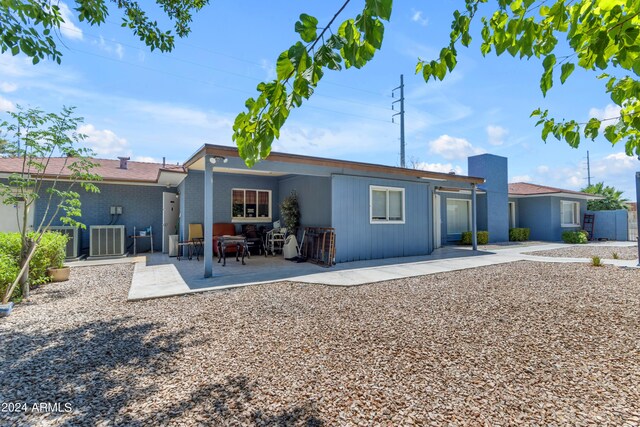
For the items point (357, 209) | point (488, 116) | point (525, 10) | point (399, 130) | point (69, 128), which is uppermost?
point (399, 130)

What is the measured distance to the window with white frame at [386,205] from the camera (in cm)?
945

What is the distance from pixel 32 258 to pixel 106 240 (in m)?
4.82

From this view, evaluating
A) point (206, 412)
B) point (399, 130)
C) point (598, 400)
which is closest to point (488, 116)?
point (598, 400)

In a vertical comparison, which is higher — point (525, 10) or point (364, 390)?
point (525, 10)

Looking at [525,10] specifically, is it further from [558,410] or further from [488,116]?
[488,116]

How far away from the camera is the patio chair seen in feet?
33.6

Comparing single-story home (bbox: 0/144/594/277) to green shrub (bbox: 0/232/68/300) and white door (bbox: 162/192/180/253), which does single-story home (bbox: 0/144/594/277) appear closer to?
white door (bbox: 162/192/180/253)

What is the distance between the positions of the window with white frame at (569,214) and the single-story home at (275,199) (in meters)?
8.66

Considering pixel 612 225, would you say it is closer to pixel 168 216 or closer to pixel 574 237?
pixel 574 237

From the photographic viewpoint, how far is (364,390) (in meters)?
2.39

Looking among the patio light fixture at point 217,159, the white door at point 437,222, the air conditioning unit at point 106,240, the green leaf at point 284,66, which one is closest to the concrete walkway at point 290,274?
the air conditioning unit at point 106,240

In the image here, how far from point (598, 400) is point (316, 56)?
3003mm

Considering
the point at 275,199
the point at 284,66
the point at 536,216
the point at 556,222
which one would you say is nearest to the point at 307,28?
the point at 284,66

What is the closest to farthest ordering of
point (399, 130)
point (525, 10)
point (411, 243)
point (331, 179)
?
point (525, 10) → point (331, 179) → point (411, 243) → point (399, 130)
